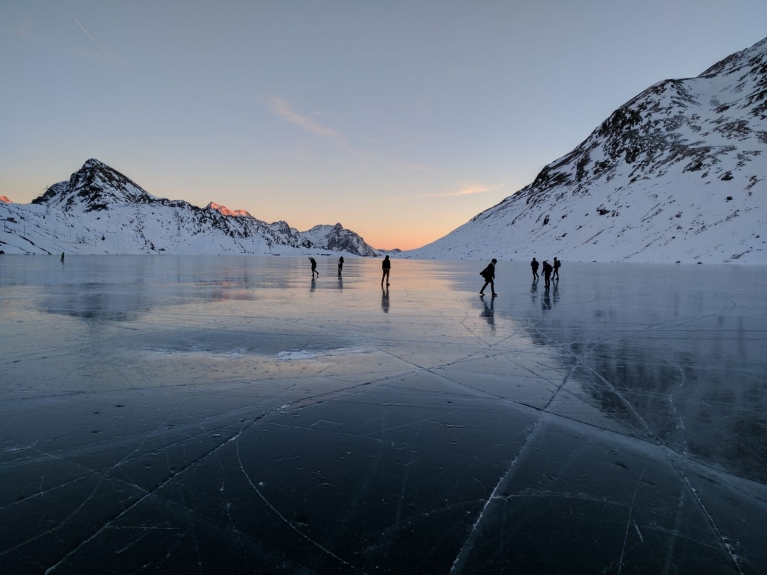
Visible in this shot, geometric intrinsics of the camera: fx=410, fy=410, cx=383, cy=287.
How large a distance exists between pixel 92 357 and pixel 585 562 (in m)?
7.98

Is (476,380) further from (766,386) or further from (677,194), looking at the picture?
(677,194)

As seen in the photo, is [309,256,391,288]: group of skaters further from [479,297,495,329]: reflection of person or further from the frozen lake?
the frozen lake

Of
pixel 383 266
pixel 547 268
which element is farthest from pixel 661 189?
pixel 383 266

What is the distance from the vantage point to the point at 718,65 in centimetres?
17475

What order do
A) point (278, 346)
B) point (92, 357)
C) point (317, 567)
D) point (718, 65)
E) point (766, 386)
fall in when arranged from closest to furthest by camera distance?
point (317, 567) → point (766, 386) → point (92, 357) → point (278, 346) → point (718, 65)

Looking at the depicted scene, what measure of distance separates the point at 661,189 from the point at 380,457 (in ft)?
437

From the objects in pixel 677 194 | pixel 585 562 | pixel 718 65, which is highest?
pixel 718 65

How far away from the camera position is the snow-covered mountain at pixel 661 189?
87.2 metres

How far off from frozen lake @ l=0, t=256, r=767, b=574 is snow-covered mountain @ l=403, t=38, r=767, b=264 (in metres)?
87.4

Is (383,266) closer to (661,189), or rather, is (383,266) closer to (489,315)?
(489,315)

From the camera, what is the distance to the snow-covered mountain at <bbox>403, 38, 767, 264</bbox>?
286 ft

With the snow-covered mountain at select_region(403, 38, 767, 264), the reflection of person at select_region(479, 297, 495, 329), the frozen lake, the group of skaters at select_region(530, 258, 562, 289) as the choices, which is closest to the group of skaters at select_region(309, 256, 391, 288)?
the reflection of person at select_region(479, 297, 495, 329)

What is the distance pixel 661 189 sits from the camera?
110 metres

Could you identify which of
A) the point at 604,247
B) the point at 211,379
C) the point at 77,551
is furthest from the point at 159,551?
the point at 604,247
